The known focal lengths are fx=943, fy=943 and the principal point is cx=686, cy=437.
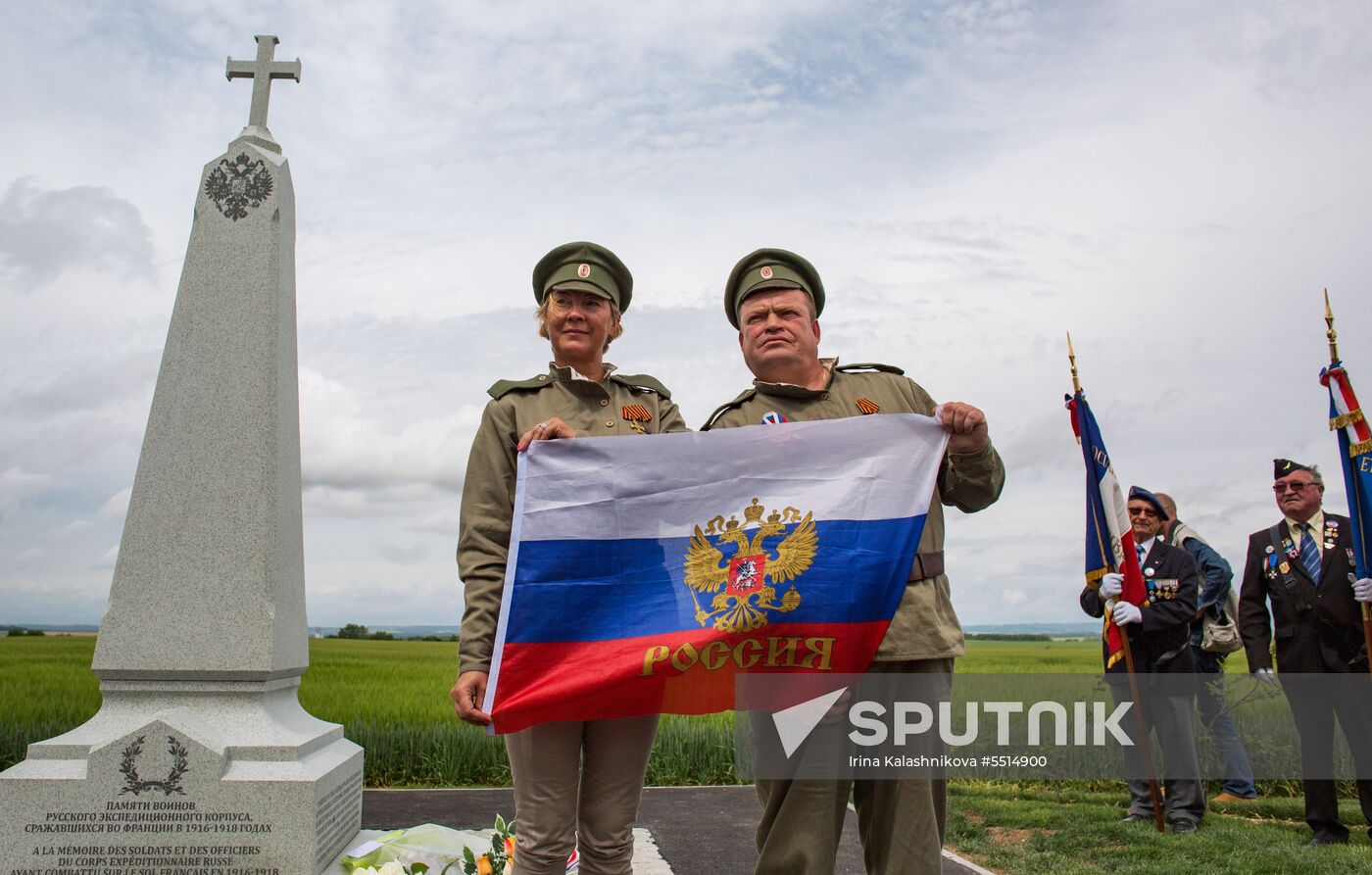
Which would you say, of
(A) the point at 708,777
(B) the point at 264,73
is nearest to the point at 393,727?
(A) the point at 708,777

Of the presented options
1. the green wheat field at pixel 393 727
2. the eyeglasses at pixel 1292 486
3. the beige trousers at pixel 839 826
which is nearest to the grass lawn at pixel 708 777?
the green wheat field at pixel 393 727

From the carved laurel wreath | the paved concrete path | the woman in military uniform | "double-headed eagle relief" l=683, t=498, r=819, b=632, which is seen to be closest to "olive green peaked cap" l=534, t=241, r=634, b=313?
the woman in military uniform

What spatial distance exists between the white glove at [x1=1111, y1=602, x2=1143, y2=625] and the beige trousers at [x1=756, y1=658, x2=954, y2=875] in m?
4.60

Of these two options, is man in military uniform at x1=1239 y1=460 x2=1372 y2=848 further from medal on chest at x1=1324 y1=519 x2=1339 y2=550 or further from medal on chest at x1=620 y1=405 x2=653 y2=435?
medal on chest at x1=620 y1=405 x2=653 y2=435

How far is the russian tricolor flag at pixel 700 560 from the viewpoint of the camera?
2719 millimetres

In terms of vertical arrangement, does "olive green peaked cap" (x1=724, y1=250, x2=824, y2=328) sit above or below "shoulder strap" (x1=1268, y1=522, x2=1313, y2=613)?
above

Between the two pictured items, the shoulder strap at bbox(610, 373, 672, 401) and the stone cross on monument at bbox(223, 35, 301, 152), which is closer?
the shoulder strap at bbox(610, 373, 672, 401)

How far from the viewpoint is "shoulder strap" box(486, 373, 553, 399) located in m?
3.19

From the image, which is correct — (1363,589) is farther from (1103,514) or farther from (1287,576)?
(1103,514)

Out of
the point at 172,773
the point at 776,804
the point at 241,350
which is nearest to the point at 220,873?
the point at 172,773

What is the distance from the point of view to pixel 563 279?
315 cm

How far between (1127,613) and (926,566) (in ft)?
14.9

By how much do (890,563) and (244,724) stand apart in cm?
360

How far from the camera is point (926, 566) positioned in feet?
9.04
